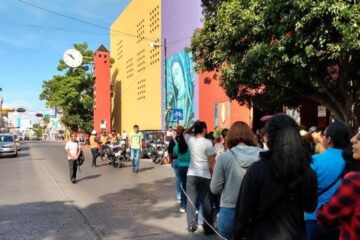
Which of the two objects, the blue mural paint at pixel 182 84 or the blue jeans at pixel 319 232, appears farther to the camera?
the blue mural paint at pixel 182 84

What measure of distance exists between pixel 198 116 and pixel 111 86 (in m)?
28.6

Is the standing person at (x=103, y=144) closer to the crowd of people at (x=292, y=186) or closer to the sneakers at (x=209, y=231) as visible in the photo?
the sneakers at (x=209, y=231)

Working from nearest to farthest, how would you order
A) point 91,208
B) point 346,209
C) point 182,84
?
point 346,209, point 91,208, point 182,84

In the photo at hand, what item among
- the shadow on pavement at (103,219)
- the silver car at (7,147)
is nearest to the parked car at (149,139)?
the silver car at (7,147)

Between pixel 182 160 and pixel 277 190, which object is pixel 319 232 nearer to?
pixel 277 190

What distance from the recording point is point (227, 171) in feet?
15.4

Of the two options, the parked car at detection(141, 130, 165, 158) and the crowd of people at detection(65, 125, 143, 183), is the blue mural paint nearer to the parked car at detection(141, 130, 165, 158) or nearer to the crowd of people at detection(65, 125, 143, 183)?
the parked car at detection(141, 130, 165, 158)

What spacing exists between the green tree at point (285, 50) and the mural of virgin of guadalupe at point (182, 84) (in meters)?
14.1

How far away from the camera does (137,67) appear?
42.9 meters

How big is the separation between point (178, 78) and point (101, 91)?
21.6 meters

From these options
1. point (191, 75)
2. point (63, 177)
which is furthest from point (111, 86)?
point (63, 177)

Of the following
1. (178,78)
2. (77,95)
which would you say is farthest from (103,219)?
(77,95)

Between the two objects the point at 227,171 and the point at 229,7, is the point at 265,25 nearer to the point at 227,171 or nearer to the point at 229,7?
the point at 229,7

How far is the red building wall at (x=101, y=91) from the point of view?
51.9 m
